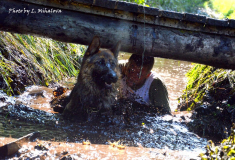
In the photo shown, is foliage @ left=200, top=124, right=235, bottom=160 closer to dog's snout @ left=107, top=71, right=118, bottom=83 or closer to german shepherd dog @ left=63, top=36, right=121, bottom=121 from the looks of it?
dog's snout @ left=107, top=71, right=118, bottom=83

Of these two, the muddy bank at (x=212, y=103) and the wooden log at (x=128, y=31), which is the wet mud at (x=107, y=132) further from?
the wooden log at (x=128, y=31)

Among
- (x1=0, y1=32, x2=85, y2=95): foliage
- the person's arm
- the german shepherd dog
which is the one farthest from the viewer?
the person's arm

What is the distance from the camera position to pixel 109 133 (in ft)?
12.9

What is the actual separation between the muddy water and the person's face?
0.79 meters

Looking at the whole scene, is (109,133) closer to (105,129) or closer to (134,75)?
(105,129)

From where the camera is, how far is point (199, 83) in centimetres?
591

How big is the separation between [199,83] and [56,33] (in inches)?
130

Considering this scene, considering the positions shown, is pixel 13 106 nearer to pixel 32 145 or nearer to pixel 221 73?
pixel 32 145

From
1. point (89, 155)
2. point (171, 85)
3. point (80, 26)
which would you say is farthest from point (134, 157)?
point (171, 85)

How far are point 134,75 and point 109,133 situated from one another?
6.18 feet

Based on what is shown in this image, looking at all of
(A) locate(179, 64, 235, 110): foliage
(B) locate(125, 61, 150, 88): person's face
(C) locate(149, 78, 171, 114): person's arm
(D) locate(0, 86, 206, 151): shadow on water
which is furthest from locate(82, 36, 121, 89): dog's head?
(A) locate(179, 64, 235, 110): foliage

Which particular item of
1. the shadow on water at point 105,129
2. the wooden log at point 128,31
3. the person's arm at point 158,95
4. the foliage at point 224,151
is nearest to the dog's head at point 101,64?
the wooden log at point 128,31

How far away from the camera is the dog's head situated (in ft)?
14.7

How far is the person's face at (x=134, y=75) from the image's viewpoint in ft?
17.9
